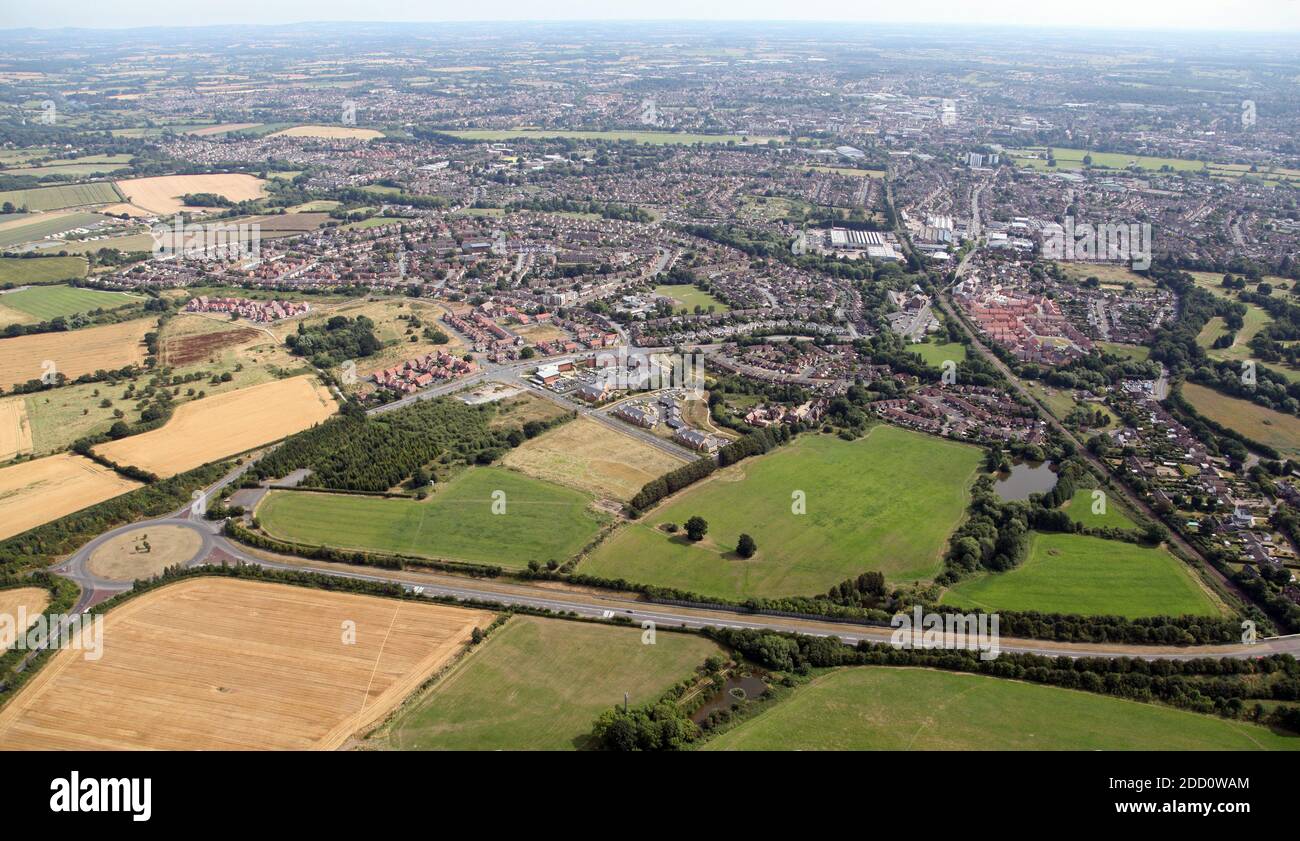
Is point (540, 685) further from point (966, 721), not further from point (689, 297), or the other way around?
point (689, 297)

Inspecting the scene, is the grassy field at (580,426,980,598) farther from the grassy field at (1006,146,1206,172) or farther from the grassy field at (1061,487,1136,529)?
the grassy field at (1006,146,1206,172)

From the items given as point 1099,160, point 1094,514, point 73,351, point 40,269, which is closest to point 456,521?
point 1094,514

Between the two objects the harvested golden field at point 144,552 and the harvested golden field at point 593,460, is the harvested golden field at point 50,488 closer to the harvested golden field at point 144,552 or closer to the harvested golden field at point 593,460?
the harvested golden field at point 144,552

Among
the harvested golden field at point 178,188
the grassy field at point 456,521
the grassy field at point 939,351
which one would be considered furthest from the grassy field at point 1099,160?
the harvested golden field at point 178,188

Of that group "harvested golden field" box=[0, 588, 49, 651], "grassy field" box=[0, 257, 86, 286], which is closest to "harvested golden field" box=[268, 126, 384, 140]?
"grassy field" box=[0, 257, 86, 286]

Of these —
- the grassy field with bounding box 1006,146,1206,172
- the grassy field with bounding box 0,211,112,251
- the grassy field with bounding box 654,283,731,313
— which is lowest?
the grassy field with bounding box 654,283,731,313
